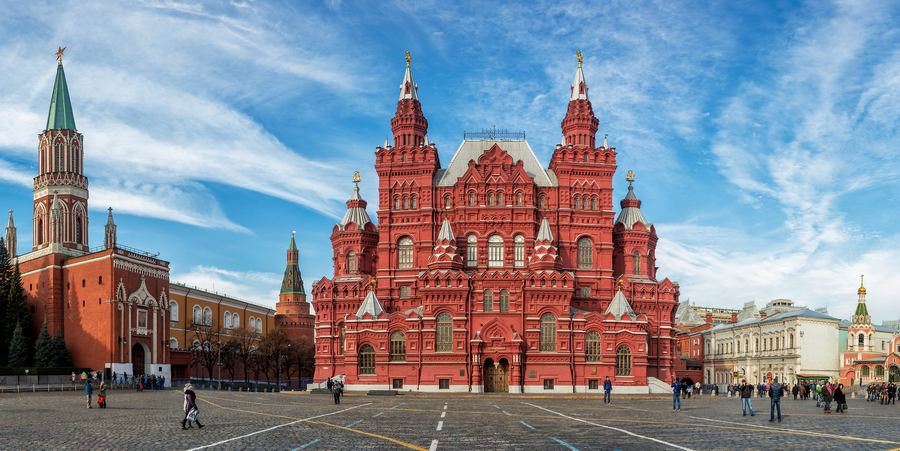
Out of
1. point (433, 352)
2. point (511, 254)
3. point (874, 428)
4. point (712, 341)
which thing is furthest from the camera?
point (712, 341)

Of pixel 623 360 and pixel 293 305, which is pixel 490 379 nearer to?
pixel 623 360

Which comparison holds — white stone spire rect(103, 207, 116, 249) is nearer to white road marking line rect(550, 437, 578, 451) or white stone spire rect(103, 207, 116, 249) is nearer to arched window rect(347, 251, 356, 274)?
arched window rect(347, 251, 356, 274)

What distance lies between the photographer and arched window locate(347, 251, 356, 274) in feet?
231

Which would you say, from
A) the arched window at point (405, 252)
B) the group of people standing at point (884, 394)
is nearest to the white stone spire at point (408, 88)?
the arched window at point (405, 252)

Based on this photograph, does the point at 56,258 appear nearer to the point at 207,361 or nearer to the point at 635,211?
the point at 207,361

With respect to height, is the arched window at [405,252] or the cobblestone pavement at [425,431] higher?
the arched window at [405,252]

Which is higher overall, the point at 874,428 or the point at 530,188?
the point at 530,188

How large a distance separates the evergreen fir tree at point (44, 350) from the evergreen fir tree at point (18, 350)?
92 cm

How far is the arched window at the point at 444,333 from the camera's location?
201 ft

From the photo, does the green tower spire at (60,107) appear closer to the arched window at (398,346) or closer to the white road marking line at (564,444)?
the arched window at (398,346)

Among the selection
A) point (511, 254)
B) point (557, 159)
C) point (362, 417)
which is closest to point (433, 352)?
point (511, 254)

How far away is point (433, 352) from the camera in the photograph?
60812 millimetres

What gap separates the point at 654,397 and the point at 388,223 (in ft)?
90.7

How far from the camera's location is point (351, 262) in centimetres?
7075
